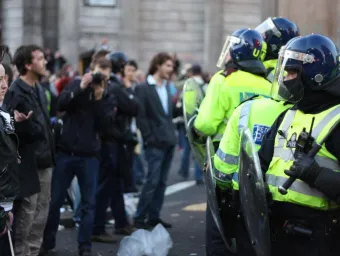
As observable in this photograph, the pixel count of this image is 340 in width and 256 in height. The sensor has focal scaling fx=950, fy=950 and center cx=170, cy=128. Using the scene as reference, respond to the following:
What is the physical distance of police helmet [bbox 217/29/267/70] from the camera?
7.39m

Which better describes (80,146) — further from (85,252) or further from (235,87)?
(235,87)

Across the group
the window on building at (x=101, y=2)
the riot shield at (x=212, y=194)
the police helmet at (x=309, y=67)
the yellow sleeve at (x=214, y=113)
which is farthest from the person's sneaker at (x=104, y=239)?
the window on building at (x=101, y=2)

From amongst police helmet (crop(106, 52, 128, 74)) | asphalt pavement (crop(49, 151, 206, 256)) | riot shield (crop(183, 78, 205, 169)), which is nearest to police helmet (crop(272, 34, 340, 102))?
riot shield (crop(183, 78, 205, 169))

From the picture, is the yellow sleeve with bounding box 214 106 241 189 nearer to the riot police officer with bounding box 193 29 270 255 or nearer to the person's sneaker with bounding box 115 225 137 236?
the riot police officer with bounding box 193 29 270 255

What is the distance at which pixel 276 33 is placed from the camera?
8.31 m

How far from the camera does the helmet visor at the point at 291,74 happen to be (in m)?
5.11

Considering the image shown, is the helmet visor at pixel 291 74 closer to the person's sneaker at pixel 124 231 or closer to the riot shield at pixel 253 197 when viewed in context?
the riot shield at pixel 253 197

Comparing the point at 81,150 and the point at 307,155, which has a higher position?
the point at 307,155

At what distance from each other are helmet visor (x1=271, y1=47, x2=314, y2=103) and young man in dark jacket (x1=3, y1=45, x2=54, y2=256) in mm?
2821

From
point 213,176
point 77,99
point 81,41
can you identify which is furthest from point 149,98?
point 81,41

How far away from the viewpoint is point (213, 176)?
5840 mm

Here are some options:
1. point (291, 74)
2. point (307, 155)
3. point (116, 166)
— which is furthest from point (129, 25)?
point (307, 155)

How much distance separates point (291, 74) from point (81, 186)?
160 inches

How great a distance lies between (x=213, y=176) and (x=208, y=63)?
79.1 feet
